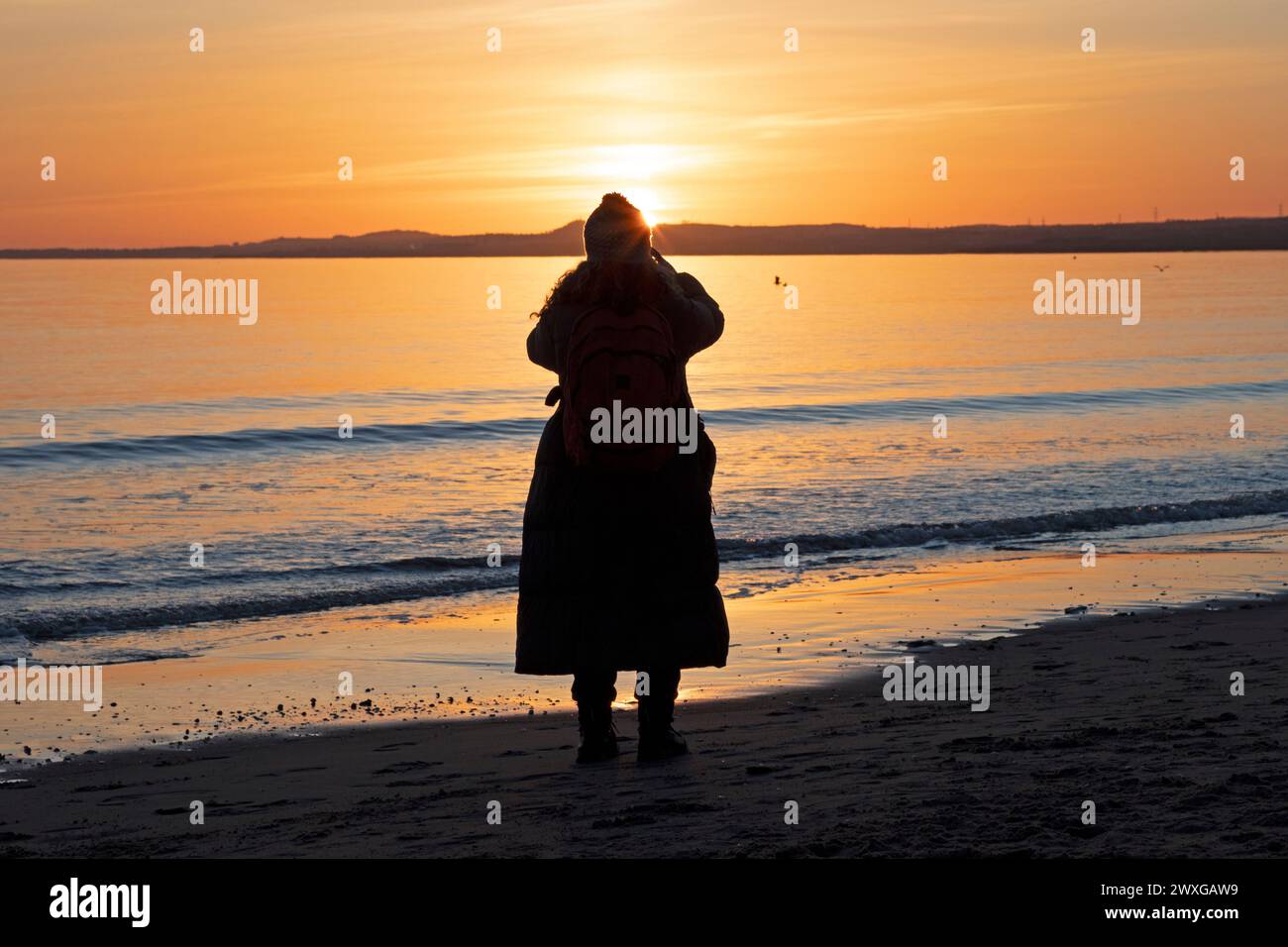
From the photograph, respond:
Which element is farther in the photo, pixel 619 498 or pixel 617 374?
pixel 619 498

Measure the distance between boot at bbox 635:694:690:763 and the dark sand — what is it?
11cm

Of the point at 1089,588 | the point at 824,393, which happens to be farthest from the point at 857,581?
the point at 824,393

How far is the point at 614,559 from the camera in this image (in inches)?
210

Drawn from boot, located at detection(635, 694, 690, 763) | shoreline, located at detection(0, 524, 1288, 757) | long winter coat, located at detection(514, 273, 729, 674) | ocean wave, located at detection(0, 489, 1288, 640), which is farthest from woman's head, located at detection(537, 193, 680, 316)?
ocean wave, located at detection(0, 489, 1288, 640)

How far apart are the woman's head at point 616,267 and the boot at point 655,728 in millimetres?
1536

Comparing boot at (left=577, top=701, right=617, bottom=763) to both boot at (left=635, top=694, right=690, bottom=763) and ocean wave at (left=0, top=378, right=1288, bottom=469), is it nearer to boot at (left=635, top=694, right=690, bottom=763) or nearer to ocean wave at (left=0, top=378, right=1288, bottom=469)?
boot at (left=635, top=694, right=690, bottom=763)

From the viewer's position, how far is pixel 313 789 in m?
5.79

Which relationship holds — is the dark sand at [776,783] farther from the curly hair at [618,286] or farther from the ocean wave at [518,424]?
the ocean wave at [518,424]

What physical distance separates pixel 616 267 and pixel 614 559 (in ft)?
3.50

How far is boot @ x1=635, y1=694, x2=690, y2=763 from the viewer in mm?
5551

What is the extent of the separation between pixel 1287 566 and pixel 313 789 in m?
9.28

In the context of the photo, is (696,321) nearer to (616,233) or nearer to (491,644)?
(616,233)

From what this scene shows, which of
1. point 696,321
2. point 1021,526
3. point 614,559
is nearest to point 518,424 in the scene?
point 1021,526
